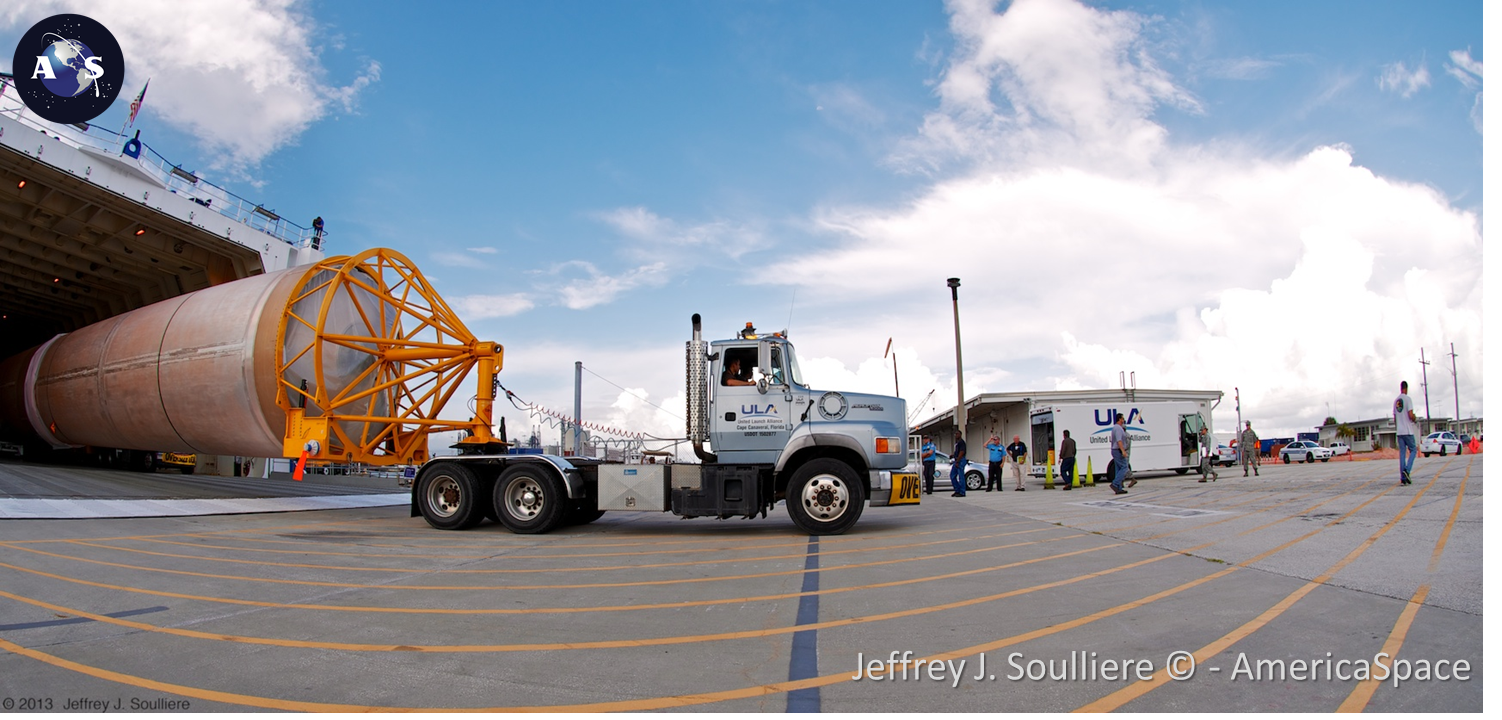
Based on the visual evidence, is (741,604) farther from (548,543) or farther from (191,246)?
(191,246)

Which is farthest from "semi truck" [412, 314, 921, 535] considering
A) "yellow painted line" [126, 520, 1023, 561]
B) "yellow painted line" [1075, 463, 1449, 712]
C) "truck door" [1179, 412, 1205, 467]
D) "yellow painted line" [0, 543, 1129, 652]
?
"truck door" [1179, 412, 1205, 467]

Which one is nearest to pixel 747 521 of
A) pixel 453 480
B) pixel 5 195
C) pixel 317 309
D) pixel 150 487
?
pixel 453 480

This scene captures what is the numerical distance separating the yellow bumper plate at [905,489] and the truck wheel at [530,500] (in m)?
4.40

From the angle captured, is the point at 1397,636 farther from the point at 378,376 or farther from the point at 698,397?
the point at 378,376

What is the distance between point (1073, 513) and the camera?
35.3ft

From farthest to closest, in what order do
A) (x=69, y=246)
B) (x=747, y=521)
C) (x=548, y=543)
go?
(x=69, y=246), (x=747, y=521), (x=548, y=543)

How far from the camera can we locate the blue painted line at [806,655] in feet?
10.4

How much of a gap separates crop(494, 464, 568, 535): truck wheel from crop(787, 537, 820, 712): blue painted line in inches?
189

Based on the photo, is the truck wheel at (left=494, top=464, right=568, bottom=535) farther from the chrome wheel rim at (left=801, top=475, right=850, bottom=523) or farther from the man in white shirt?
the man in white shirt

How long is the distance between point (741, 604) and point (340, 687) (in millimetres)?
2534

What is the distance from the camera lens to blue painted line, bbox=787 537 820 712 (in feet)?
10.4

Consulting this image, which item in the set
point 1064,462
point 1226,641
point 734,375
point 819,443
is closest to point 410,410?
point 734,375

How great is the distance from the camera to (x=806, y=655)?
3.86m

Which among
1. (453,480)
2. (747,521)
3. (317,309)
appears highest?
(317,309)
